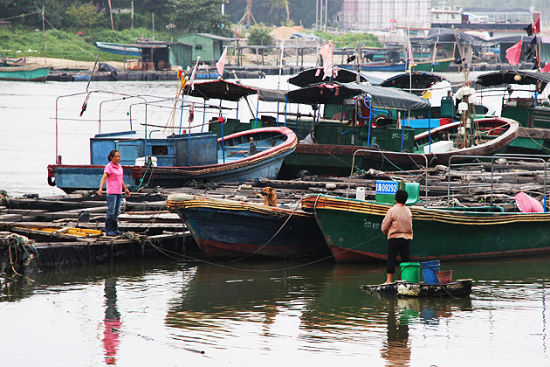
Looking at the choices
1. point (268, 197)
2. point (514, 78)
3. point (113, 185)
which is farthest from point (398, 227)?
point (514, 78)

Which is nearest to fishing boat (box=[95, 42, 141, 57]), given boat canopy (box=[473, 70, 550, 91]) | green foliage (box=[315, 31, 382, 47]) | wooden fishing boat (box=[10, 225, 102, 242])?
green foliage (box=[315, 31, 382, 47])

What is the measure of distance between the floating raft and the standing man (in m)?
0.26

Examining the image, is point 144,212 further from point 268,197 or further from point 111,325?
point 111,325

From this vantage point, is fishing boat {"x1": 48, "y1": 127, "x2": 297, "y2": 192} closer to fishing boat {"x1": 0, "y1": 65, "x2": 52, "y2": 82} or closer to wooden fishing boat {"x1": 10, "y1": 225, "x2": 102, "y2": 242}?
wooden fishing boat {"x1": 10, "y1": 225, "x2": 102, "y2": 242}

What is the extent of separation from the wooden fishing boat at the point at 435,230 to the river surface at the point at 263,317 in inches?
11.8

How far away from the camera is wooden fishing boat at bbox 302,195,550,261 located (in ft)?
43.8

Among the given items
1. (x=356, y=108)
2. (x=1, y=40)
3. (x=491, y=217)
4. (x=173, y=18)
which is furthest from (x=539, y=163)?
(x=173, y=18)

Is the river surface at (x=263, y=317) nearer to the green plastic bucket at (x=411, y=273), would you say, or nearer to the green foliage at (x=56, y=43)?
the green plastic bucket at (x=411, y=273)

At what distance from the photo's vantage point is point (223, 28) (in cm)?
9569

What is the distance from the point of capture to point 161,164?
1914cm

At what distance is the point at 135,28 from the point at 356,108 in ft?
245

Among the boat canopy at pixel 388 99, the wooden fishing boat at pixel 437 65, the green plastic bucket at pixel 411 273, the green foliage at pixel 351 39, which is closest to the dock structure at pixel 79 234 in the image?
the green plastic bucket at pixel 411 273

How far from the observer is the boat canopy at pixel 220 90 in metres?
21.4

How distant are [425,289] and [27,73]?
209ft
